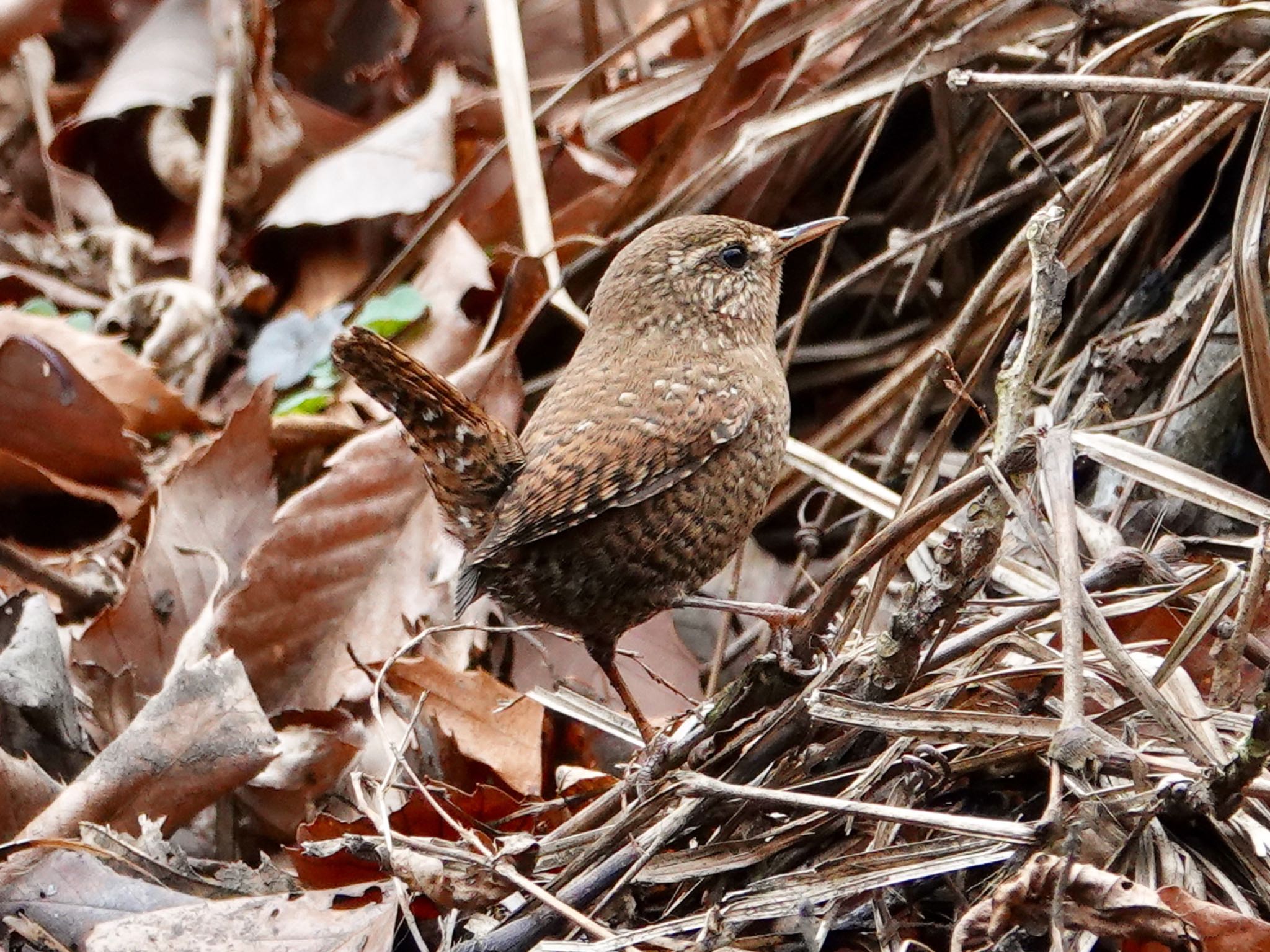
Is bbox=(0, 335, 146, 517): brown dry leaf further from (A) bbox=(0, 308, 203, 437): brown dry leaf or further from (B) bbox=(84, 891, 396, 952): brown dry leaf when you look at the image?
(B) bbox=(84, 891, 396, 952): brown dry leaf

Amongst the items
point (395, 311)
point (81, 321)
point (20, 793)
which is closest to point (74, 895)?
point (20, 793)

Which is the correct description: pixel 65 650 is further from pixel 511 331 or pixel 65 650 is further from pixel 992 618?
pixel 992 618

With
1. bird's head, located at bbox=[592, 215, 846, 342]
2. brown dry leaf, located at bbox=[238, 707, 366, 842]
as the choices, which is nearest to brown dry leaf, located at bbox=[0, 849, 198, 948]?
brown dry leaf, located at bbox=[238, 707, 366, 842]

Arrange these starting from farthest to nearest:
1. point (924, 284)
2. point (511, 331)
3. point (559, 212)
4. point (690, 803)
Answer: point (559, 212) → point (511, 331) → point (924, 284) → point (690, 803)

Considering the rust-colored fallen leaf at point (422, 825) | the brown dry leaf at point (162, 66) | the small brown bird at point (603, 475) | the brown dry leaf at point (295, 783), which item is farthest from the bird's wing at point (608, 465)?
the brown dry leaf at point (162, 66)

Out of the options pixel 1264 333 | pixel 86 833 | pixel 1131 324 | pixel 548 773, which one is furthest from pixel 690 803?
pixel 1131 324

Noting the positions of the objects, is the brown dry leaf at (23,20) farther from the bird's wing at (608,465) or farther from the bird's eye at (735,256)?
the bird's wing at (608,465)

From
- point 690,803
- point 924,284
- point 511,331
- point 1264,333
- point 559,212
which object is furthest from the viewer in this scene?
point 559,212
